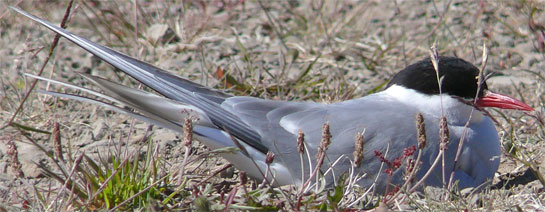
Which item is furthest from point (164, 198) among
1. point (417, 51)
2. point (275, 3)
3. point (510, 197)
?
point (275, 3)

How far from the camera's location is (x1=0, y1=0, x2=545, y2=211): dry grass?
9.22 ft

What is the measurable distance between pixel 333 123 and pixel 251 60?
1.22 metres

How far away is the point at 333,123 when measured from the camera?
2.85m

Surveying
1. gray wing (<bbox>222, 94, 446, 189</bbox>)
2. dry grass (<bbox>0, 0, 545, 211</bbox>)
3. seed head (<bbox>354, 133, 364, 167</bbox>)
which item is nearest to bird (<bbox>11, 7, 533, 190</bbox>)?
gray wing (<bbox>222, 94, 446, 189</bbox>)

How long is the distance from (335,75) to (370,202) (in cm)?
150

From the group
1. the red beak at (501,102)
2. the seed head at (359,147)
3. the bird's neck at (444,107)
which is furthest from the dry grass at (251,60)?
the seed head at (359,147)

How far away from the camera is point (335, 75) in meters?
3.87

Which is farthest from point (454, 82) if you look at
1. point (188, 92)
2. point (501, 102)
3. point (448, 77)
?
point (188, 92)

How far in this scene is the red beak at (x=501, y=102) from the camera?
3.01 meters

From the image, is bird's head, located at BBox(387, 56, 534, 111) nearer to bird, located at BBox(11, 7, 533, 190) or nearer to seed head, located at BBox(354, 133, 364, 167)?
bird, located at BBox(11, 7, 533, 190)

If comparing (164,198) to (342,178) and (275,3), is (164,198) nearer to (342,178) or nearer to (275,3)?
(342,178)

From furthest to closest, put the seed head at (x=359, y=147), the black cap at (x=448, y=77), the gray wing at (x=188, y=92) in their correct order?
1. the black cap at (x=448, y=77)
2. the gray wing at (x=188, y=92)
3. the seed head at (x=359, y=147)

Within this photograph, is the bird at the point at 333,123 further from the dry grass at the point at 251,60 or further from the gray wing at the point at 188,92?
the dry grass at the point at 251,60

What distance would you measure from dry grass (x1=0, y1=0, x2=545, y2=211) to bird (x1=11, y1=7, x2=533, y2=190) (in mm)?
111
